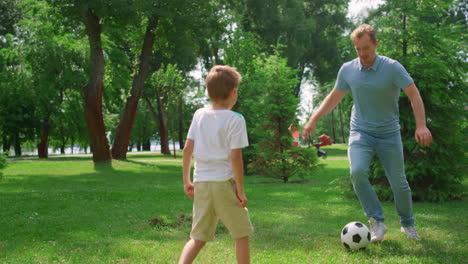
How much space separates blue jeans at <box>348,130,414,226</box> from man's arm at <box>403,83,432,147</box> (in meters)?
0.38

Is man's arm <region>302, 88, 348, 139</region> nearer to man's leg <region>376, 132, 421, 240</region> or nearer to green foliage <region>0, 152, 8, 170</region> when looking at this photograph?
man's leg <region>376, 132, 421, 240</region>

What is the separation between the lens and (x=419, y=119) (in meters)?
5.00

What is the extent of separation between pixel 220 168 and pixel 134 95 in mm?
20653

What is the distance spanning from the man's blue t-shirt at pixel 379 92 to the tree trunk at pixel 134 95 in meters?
18.1

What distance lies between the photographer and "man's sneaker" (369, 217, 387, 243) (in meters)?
5.32

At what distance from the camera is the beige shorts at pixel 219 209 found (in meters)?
3.64

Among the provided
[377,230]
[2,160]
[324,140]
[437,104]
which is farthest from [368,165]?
[324,140]

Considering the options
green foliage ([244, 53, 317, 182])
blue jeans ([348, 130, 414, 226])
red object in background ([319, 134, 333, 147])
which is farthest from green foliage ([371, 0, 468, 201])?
red object in background ([319, 134, 333, 147])

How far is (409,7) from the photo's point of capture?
944cm

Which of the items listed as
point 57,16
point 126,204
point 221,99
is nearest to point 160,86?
point 57,16

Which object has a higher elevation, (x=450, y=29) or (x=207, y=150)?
(x=450, y=29)

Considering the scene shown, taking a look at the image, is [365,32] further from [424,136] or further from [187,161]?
[187,161]

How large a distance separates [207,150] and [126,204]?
647cm

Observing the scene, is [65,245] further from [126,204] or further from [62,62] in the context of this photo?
[62,62]
